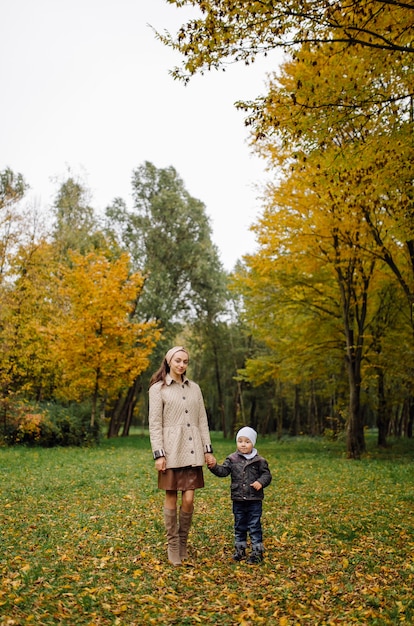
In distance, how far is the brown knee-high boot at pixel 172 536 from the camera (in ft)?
16.4

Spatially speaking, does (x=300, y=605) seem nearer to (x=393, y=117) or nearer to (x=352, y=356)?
(x=393, y=117)

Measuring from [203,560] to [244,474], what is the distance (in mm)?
932

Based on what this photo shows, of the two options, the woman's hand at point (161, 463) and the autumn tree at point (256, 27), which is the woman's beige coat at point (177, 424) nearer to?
the woman's hand at point (161, 463)

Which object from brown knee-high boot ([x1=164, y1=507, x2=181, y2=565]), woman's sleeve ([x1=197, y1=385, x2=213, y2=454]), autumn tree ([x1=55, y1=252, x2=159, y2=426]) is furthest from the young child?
autumn tree ([x1=55, y1=252, x2=159, y2=426])

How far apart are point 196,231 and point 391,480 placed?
21.0 meters

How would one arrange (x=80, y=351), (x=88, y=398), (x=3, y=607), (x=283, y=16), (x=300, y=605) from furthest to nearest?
(x=88, y=398) → (x=80, y=351) → (x=283, y=16) → (x=300, y=605) → (x=3, y=607)

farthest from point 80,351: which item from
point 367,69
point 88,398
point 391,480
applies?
point 367,69

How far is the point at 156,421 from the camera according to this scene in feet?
16.5

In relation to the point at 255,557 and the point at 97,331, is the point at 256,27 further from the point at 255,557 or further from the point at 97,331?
the point at 97,331

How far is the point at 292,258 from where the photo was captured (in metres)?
15.2

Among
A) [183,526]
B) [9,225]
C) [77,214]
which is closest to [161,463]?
[183,526]

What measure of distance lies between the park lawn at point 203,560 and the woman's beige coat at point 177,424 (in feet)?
3.42

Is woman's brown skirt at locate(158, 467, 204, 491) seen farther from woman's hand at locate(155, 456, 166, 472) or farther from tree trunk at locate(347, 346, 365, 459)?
tree trunk at locate(347, 346, 365, 459)

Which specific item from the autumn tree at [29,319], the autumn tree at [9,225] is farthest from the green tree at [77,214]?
the autumn tree at [9,225]
